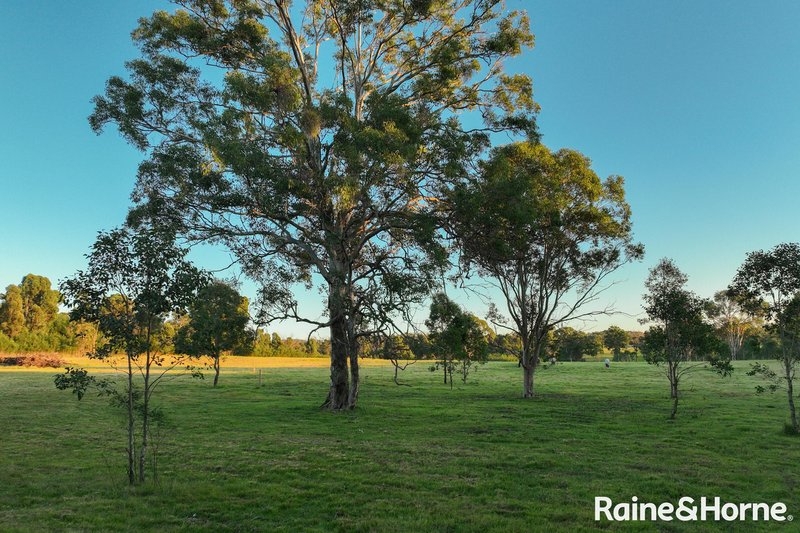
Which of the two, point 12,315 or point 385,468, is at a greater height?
point 12,315

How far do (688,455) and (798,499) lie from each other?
5558 millimetres

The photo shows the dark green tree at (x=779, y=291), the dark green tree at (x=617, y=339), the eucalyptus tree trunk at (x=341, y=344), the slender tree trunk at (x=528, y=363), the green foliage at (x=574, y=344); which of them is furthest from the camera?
the dark green tree at (x=617, y=339)

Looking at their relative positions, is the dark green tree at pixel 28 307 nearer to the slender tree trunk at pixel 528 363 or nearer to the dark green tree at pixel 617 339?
the slender tree trunk at pixel 528 363

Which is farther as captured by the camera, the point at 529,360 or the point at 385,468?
the point at 529,360

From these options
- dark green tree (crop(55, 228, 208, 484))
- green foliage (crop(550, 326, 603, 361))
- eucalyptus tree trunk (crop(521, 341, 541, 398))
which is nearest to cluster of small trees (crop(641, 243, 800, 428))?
eucalyptus tree trunk (crop(521, 341, 541, 398))

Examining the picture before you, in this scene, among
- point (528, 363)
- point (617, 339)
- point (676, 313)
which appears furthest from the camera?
point (617, 339)

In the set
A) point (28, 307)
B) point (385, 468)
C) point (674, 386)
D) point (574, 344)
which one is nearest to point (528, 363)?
point (674, 386)

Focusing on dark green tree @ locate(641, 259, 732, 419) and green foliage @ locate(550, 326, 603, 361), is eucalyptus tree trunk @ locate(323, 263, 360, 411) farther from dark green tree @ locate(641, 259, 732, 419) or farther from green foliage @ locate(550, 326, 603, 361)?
green foliage @ locate(550, 326, 603, 361)

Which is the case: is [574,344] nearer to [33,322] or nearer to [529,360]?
[529,360]

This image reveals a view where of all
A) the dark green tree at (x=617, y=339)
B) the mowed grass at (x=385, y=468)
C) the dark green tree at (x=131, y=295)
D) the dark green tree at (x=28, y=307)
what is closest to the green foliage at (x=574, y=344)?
the dark green tree at (x=617, y=339)

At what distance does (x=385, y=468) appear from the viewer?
15.3m

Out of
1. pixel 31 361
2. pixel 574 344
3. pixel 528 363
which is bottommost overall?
pixel 31 361

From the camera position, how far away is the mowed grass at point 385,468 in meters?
10.9

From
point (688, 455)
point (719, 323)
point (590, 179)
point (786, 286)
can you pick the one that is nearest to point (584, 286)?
point (590, 179)
